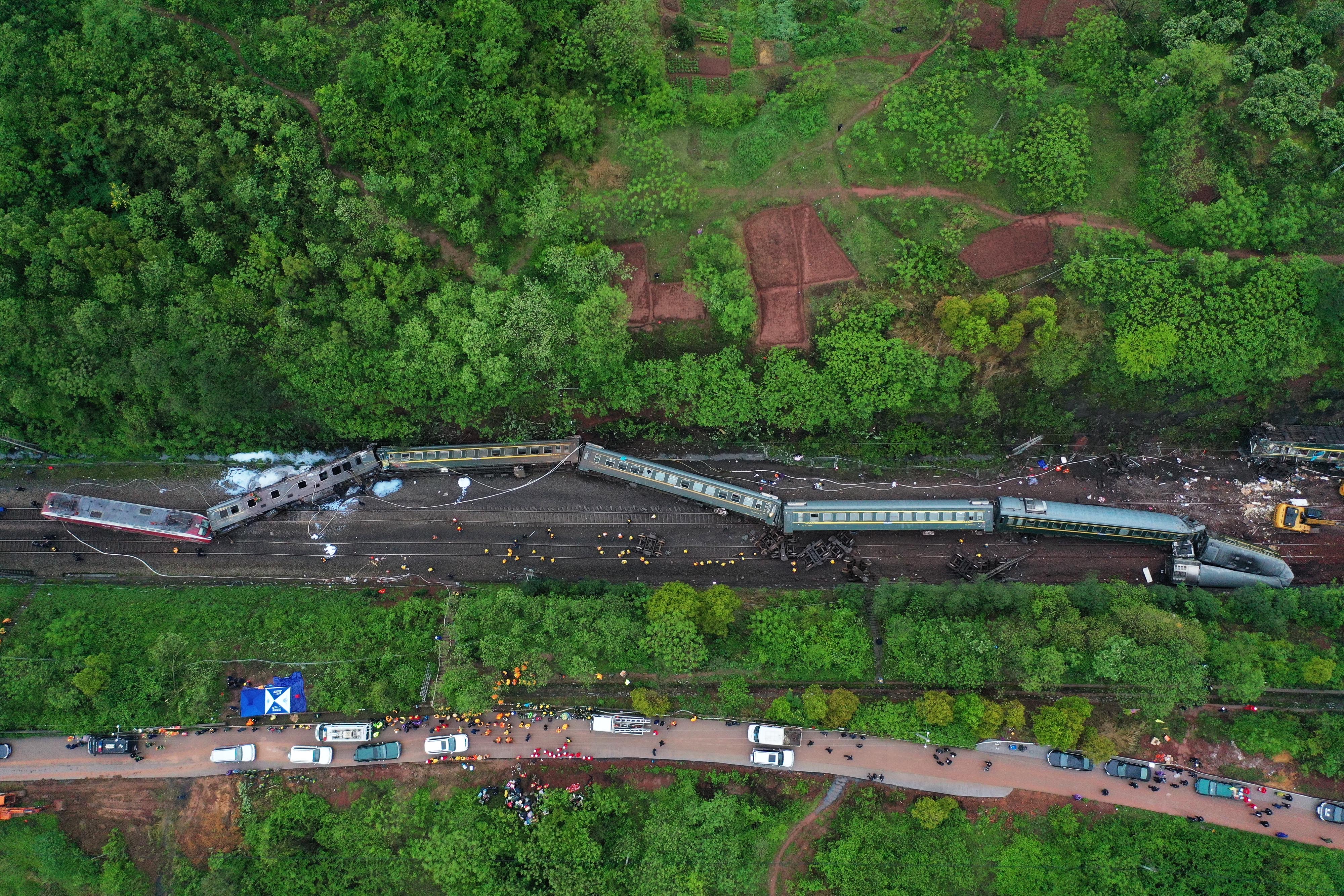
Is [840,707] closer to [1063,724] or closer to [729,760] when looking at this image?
[729,760]

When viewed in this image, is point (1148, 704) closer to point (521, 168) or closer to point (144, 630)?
point (521, 168)

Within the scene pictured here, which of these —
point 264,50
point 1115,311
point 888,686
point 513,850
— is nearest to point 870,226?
point 1115,311

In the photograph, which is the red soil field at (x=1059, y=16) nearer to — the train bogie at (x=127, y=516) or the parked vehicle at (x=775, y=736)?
the parked vehicle at (x=775, y=736)

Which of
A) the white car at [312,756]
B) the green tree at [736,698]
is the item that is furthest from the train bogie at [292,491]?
the green tree at [736,698]

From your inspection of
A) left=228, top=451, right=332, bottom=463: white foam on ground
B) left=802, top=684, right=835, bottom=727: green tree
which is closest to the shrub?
left=228, top=451, right=332, bottom=463: white foam on ground

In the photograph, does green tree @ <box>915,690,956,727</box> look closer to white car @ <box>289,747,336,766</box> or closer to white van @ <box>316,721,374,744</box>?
white van @ <box>316,721,374,744</box>

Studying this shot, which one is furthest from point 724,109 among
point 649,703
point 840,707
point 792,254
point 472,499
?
point 840,707
